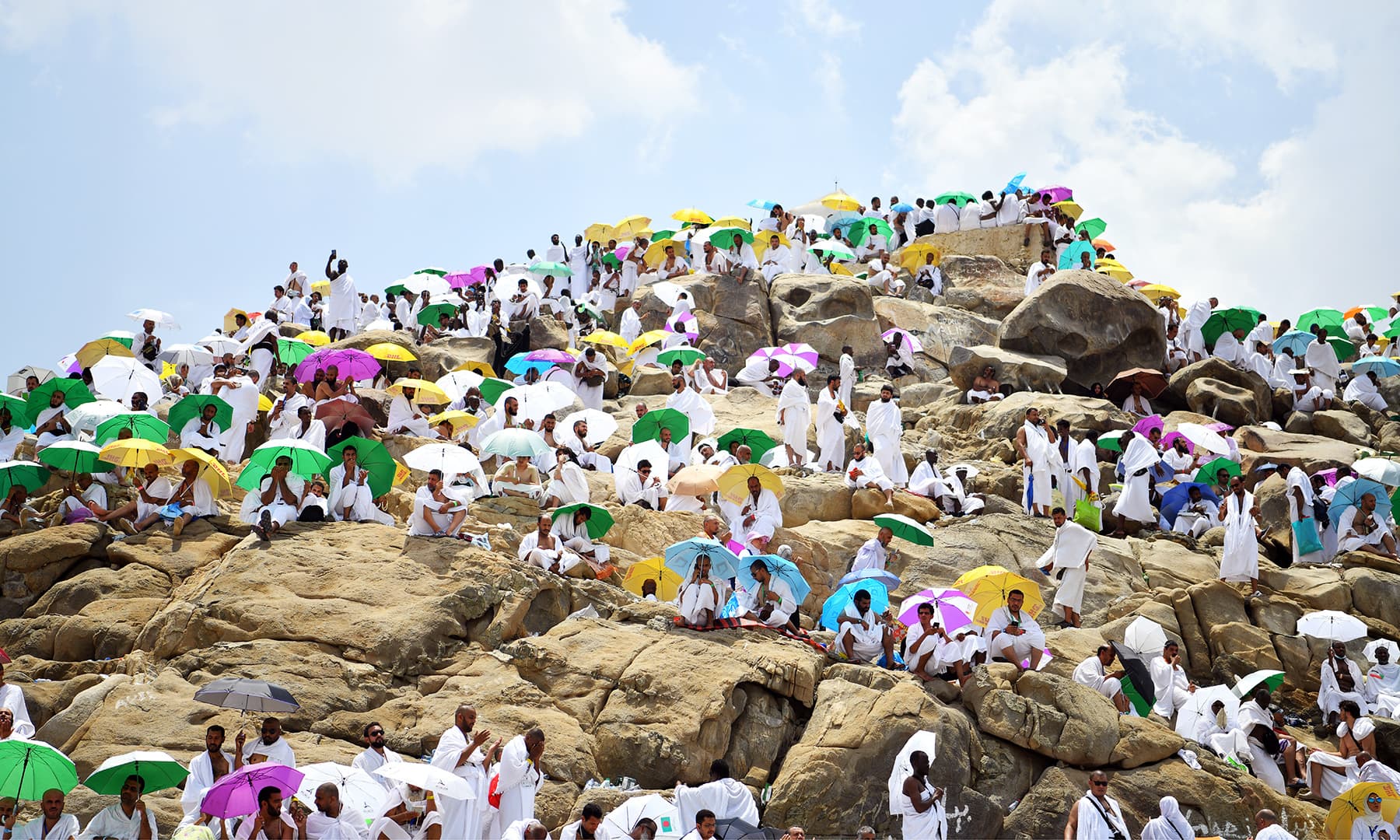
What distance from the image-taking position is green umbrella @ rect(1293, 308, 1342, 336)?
99.8ft

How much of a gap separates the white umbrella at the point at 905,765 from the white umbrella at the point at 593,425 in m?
8.94

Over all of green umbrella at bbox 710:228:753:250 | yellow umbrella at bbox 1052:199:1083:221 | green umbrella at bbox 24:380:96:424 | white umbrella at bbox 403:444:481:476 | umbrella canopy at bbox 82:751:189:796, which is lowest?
umbrella canopy at bbox 82:751:189:796

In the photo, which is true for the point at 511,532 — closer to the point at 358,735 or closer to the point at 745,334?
the point at 358,735

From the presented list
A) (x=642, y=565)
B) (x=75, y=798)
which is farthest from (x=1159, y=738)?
(x=75, y=798)

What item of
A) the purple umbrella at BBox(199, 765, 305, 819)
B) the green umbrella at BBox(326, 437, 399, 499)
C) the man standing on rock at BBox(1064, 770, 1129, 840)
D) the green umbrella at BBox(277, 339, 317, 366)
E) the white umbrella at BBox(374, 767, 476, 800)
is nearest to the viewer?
the purple umbrella at BBox(199, 765, 305, 819)

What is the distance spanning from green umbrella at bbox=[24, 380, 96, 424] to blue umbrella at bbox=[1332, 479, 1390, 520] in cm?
1912

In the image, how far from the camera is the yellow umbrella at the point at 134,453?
15.7m

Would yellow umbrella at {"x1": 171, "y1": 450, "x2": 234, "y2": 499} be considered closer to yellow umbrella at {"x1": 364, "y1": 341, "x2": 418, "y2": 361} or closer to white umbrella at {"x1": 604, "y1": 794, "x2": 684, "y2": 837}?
yellow umbrella at {"x1": 364, "y1": 341, "x2": 418, "y2": 361}

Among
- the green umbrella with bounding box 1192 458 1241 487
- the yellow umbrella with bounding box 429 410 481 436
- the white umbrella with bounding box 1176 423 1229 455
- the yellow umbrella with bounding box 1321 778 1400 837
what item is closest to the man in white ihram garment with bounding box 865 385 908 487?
the white umbrella with bounding box 1176 423 1229 455

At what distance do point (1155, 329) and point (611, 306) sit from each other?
1227cm

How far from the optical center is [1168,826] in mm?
12148

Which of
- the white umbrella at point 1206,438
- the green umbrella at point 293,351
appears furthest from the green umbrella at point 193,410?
the white umbrella at point 1206,438

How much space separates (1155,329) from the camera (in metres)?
27.9

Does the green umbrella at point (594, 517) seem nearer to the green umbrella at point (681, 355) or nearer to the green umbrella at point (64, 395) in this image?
the green umbrella at point (681, 355)
